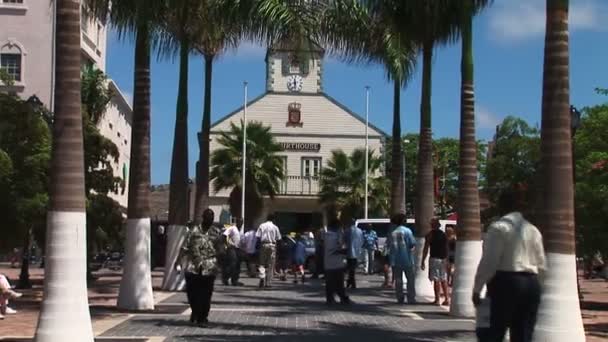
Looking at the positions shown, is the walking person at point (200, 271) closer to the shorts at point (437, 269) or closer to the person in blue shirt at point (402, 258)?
the shorts at point (437, 269)

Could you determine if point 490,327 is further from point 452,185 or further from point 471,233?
point 452,185

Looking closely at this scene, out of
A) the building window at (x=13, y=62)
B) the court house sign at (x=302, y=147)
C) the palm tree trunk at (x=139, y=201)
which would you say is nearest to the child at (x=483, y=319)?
the palm tree trunk at (x=139, y=201)

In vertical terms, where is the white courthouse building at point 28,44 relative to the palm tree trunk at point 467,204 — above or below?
above

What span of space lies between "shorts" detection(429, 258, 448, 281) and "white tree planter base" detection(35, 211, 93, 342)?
8.76 m

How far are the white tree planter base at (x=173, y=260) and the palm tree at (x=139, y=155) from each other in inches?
156

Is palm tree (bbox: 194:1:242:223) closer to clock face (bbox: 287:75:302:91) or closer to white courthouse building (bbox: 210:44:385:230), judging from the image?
white courthouse building (bbox: 210:44:385:230)

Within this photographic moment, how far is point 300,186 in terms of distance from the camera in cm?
6122

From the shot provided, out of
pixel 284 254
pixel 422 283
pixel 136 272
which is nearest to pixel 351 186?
pixel 284 254

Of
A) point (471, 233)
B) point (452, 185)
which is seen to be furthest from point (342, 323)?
point (452, 185)

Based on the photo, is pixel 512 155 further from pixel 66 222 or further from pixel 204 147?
pixel 66 222

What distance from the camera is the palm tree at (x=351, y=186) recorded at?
54.1 m

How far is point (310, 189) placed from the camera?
60.9 m

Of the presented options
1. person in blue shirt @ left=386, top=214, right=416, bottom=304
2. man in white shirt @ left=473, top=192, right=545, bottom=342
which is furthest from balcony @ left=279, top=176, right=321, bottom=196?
man in white shirt @ left=473, top=192, right=545, bottom=342

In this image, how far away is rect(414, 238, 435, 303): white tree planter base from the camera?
1884 centimetres
